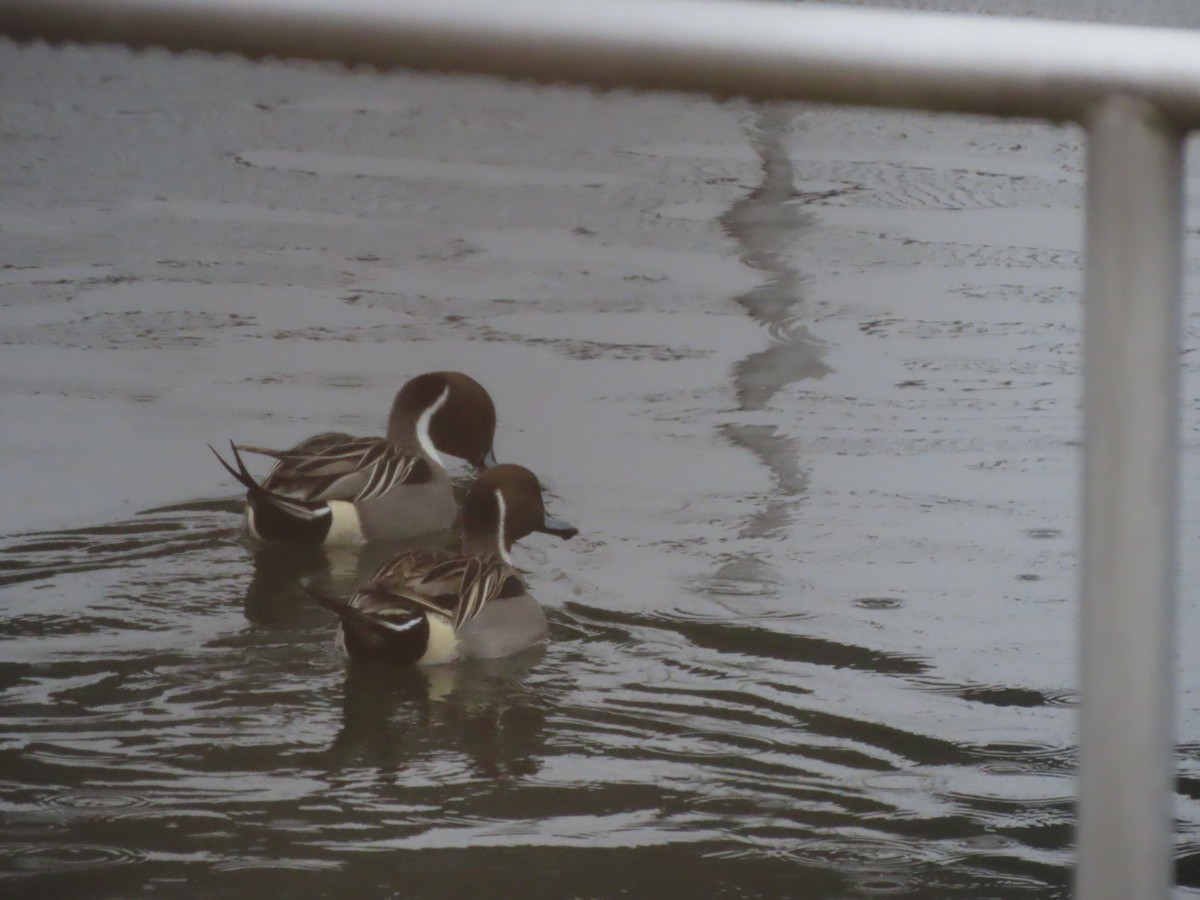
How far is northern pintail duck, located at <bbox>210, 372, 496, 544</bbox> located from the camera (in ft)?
20.0

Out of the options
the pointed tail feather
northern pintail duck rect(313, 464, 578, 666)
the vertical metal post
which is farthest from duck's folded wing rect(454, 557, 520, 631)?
the vertical metal post

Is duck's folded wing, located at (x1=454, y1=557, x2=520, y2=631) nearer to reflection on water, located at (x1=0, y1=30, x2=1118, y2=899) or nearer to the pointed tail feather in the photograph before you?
reflection on water, located at (x1=0, y1=30, x2=1118, y2=899)

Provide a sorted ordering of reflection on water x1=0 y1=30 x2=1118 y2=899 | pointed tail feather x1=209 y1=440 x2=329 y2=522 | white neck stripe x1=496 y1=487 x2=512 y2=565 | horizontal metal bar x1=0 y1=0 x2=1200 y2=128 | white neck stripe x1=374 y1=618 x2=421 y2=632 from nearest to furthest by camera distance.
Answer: horizontal metal bar x1=0 y1=0 x2=1200 y2=128, reflection on water x1=0 y1=30 x2=1118 y2=899, white neck stripe x1=374 y1=618 x2=421 y2=632, white neck stripe x1=496 y1=487 x2=512 y2=565, pointed tail feather x1=209 y1=440 x2=329 y2=522

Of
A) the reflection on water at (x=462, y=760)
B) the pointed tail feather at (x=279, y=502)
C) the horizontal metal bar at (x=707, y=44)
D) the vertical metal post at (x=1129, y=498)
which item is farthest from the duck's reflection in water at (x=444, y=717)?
the horizontal metal bar at (x=707, y=44)

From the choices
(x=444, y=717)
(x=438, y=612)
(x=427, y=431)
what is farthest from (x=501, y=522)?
(x=444, y=717)

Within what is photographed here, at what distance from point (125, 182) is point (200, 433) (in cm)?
332

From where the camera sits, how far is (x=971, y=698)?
480 centimetres

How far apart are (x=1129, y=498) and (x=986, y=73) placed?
0.78ft

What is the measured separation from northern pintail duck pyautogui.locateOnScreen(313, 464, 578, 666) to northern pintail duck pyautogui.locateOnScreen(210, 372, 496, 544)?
725 mm

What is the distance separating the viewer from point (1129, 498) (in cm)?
104

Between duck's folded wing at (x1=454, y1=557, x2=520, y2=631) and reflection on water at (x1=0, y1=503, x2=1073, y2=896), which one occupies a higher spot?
duck's folded wing at (x1=454, y1=557, x2=520, y2=631)

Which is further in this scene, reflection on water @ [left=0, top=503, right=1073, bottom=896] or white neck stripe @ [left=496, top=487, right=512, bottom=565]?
white neck stripe @ [left=496, top=487, right=512, bottom=565]

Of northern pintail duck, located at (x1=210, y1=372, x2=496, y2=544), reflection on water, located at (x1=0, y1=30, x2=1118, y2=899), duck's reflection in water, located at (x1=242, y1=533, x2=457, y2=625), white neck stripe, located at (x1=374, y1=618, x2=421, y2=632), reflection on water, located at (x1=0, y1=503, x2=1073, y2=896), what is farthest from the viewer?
northern pintail duck, located at (x1=210, y1=372, x2=496, y2=544)

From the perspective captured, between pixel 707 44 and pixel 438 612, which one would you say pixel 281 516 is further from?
pixel 707 44
